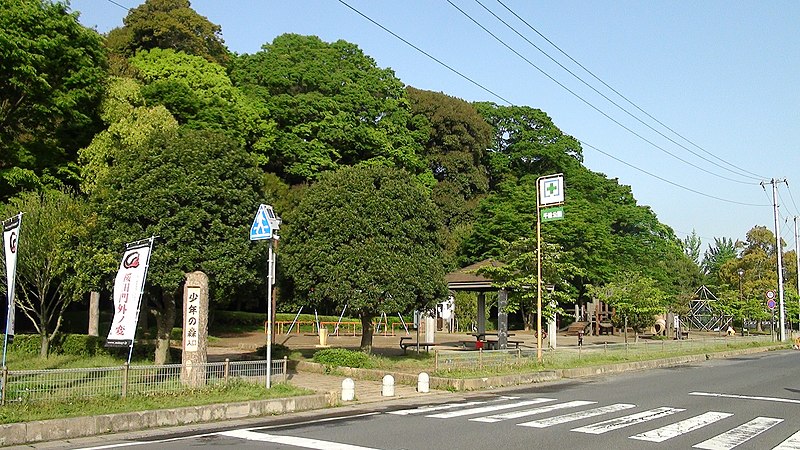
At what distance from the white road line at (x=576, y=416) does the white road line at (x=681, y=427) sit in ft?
5.20

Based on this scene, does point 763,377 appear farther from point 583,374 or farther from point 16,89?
point 16,89

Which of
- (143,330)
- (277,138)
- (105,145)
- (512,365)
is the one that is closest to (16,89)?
(105,145)

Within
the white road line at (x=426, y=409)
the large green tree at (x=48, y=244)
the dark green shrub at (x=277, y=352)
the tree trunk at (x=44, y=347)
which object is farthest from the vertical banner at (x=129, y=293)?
the tree trunk at (x=44, y=347)

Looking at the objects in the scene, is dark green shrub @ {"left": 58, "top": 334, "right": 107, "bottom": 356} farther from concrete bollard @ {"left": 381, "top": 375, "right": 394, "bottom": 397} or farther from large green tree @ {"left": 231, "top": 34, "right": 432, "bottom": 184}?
large green tree @ {"left": 231, "top": 34, "right": 432, "bottom": 184}

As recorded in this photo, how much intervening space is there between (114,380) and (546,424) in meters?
7.73

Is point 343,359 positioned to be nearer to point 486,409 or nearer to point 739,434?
point 486,409

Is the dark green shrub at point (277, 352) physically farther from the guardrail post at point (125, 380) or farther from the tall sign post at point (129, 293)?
the guardrail post at point (125, 380)

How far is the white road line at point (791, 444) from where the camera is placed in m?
10.1

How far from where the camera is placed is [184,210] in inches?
707

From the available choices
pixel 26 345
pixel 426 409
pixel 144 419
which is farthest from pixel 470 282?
pixel 144 419

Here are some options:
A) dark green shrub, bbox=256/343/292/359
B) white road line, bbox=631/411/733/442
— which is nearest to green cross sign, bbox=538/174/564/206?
dark green shrub, bbox=256/343/292/359

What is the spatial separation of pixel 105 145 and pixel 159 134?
11.7 meters

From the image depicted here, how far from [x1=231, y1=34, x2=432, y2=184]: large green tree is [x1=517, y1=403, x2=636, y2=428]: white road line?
3092cm

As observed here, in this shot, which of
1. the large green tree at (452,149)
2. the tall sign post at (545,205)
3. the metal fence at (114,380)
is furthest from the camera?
the large green tree at (452,149)
